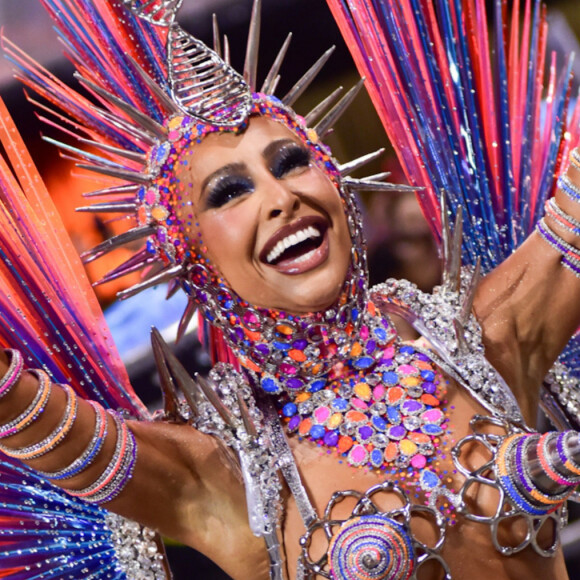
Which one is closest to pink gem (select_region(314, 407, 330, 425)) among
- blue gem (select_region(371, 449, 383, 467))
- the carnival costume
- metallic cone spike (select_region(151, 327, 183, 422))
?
the carnival costume

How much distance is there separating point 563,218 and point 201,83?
2.44ft

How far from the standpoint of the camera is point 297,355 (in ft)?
5.53

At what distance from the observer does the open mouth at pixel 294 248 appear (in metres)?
1.62

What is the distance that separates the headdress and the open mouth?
0.10 metres

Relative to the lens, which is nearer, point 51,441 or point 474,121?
point 51,441

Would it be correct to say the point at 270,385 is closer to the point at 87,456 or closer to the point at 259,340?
the point at 259,340

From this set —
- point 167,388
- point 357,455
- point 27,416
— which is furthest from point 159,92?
point 357,455

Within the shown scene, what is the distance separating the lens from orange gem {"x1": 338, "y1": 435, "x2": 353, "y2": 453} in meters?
1.64

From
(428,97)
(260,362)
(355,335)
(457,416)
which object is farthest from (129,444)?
(428,97)

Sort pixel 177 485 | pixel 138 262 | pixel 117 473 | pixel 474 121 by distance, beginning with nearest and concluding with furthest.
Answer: pixel 117 473, pixel 177 485, pixel 138 262, pixel 474 121

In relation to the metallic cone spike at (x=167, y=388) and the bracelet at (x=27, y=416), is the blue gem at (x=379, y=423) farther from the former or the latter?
the bracelet at (x=27, y=416)

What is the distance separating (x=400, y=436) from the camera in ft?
5.32

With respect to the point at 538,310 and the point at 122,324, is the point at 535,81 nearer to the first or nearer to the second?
the point at 538,310

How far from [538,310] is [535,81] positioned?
1.84 ft
